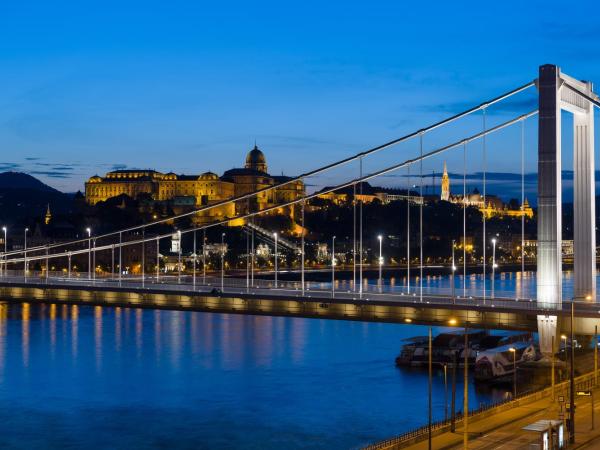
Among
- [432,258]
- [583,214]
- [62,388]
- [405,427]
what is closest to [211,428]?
[405,427]

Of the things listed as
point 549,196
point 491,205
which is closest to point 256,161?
point 491,205

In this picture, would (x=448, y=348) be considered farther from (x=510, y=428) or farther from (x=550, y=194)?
(x=510, y=428)

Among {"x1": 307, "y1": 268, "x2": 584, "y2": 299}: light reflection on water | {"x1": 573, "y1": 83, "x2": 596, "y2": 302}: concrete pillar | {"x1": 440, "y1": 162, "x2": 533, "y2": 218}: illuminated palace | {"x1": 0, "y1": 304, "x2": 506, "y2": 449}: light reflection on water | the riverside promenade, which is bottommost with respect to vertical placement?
{"x1": 0, "y1": 304, "x2": 506, "y2": 449}: light reflection on water

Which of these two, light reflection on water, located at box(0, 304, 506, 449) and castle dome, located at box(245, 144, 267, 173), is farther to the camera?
castle dome, located at box(245, 144, 267, 173)

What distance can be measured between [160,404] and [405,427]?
7.49 metres

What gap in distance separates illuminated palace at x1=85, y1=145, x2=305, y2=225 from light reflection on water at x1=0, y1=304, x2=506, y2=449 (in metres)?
89.2

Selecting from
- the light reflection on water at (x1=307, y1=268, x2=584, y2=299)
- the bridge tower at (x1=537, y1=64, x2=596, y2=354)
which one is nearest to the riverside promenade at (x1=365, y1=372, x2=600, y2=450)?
the bridge tower at (x1=537, y1=64, x2=596, y2=354)

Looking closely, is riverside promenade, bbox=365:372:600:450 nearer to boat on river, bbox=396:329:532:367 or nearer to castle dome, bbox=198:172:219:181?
boat on river, bbox=396:329:532:367

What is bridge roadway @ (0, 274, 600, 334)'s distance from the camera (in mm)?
22219

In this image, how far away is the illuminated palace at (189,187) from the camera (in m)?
143

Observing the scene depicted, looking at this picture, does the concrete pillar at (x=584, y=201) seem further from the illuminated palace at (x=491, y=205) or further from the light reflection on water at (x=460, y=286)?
the illuminated palace at (x=491, y=205)

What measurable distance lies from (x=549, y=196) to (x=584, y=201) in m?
2.81

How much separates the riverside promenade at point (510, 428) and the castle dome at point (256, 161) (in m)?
133

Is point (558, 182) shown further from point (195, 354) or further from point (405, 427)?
point (195, 354)
